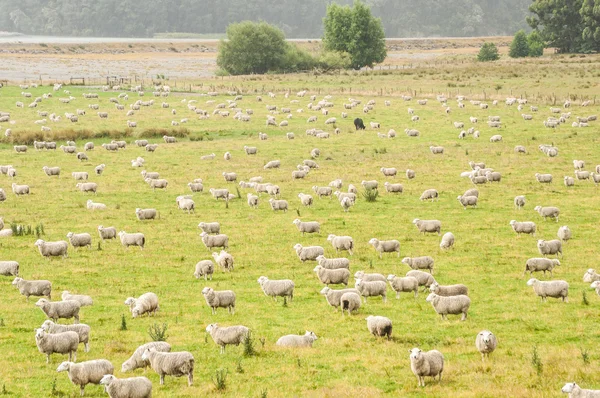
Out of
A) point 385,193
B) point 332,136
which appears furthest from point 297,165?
point 332,136

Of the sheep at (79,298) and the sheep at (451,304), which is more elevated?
the sheep at (451,304)

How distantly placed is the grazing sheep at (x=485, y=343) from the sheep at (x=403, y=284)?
512 cm

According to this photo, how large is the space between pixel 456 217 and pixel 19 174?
22591mm

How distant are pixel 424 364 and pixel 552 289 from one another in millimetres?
7186

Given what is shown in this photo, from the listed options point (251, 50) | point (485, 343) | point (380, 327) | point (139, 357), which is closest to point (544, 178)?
point (380, 327)

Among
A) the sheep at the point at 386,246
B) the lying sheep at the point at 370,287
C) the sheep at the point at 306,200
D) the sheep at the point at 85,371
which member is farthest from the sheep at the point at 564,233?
the sheep at the point at 85,371

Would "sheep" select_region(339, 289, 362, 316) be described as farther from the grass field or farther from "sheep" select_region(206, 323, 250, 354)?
"sheep" select_region(206, 323, 250, 354)

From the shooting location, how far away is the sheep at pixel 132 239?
2814cm

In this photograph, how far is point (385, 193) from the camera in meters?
37.5

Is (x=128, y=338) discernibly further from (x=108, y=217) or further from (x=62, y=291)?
(x=108, y=217)

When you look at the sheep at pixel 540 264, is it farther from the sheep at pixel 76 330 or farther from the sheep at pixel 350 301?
the sheep at pixel 76 330

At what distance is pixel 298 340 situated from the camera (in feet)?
60.0

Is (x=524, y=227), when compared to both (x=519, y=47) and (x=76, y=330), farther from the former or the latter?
(x=519, y=47)

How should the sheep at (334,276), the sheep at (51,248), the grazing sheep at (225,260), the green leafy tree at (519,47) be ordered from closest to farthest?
1. the sheep at (334,276)
2. the grazing sheep at (225,260)
3. the sheep at (51,248)
4. the green leafy tree at (519,47)
